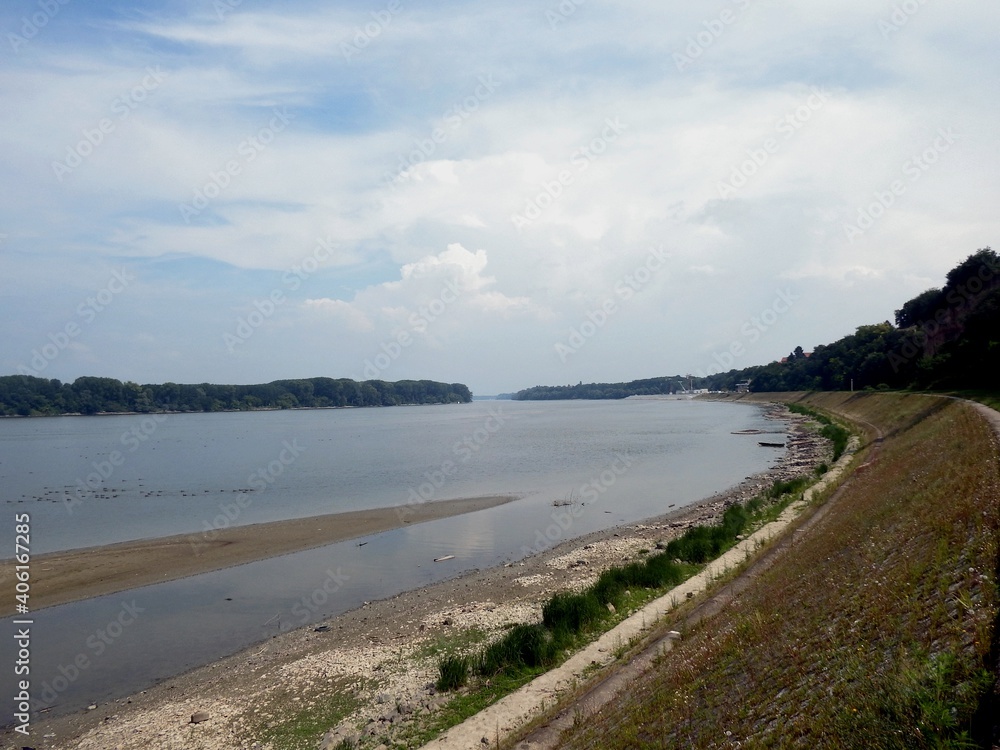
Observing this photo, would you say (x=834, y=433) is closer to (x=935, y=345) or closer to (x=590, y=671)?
(x=935, y=345)

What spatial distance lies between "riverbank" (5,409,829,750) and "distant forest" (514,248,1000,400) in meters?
37.2

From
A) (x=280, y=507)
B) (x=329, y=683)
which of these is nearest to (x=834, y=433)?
(x=280, y=507)

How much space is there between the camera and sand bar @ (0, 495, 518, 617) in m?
18.8

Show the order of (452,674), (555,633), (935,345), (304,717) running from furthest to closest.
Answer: (935,345) → (555,633) → (452,674) → (304,717)

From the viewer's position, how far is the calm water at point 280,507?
14.5 meters

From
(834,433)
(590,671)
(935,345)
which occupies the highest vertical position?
(935,345)

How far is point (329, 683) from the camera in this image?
11258mm

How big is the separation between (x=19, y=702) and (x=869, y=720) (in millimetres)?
13709

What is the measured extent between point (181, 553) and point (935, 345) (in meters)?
67.8

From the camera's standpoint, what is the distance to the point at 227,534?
25.4 m

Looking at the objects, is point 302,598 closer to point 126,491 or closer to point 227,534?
point 227,534

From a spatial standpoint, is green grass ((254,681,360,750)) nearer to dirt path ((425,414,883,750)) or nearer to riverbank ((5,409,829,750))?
riverbank ((5,409,829,750))

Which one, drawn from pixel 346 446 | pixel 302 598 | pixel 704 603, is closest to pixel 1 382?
pixel 346 446

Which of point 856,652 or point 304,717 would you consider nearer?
point 856,652
